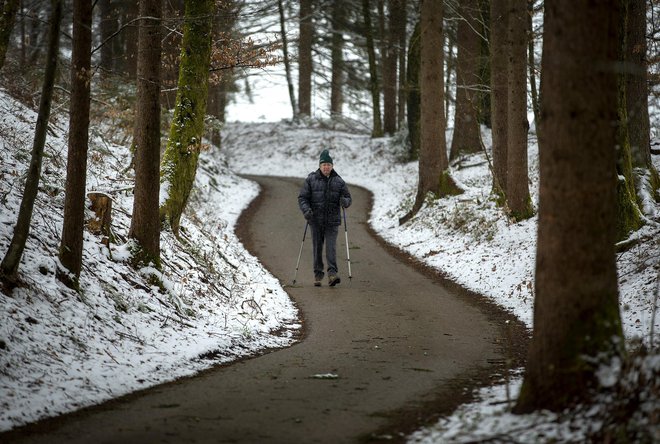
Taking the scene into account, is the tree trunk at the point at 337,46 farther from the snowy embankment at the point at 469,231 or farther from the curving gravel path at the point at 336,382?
the curving gravel path at the point at 336,382

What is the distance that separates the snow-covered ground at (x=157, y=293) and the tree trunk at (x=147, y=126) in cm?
48

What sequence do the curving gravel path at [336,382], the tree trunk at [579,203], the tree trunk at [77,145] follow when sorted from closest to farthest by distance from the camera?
the tree trunk at [579,203] → the curving gravel path at [336,382] → the tree trunk at [77,145]

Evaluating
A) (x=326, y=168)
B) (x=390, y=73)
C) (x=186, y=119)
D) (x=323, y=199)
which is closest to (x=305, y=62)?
(x=390, y=73)

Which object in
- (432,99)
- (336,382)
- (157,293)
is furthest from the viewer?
(432,99)

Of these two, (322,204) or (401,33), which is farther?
(401,33)

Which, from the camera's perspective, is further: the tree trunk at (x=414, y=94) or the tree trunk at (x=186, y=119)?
the tree trunk at (x=414, y=94)

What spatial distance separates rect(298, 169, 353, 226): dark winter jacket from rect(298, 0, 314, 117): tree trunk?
19367 mm

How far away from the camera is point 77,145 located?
7.80 metres

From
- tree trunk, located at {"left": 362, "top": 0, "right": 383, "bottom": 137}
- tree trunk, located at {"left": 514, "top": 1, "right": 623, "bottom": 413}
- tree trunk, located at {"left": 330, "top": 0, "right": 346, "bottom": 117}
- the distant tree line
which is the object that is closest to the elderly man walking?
the distant tree line

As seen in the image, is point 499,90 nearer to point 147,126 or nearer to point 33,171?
point 147,126

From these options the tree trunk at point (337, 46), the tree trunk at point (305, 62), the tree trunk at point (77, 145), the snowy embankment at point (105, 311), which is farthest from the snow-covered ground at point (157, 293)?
the tree trunk at point (337, 46)

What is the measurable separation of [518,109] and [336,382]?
10598 millimetres

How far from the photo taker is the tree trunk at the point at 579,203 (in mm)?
4621

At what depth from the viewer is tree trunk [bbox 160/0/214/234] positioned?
39.0 feet
